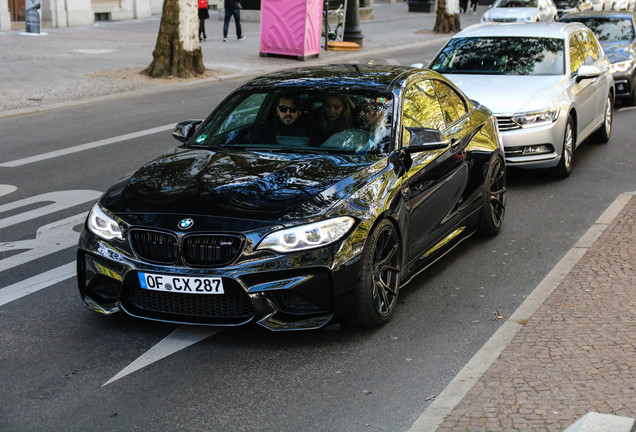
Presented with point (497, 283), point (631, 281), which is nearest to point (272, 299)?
point (497, 283)

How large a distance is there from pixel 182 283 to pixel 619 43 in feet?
48.4

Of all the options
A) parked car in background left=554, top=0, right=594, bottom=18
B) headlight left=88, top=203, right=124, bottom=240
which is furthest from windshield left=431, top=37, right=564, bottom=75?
parked car in background left=554, top=0, right=594, bottom=18

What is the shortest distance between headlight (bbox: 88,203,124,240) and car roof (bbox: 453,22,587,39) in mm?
7568

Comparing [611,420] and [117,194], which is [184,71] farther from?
[611,420]

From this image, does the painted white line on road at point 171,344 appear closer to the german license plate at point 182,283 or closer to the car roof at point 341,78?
the german license plate at point 182,283

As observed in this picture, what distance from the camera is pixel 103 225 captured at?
18.9 ft

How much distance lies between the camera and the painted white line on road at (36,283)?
6570mm

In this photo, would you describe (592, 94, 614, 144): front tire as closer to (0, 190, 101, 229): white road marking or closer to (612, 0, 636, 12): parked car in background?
(0, 190, 101, 229): white road marking

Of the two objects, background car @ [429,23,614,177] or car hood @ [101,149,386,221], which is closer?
car hood @ [101,149,386,221]

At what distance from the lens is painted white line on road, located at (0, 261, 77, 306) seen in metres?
6.57

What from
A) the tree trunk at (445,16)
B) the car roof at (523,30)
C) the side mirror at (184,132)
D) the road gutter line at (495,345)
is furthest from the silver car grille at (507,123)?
the tree trunk at (445,16)

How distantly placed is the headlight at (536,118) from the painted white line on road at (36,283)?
5232mm

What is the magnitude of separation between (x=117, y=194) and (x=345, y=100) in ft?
6.01

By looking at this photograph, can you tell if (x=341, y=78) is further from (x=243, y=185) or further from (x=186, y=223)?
(x=186, y=223)
